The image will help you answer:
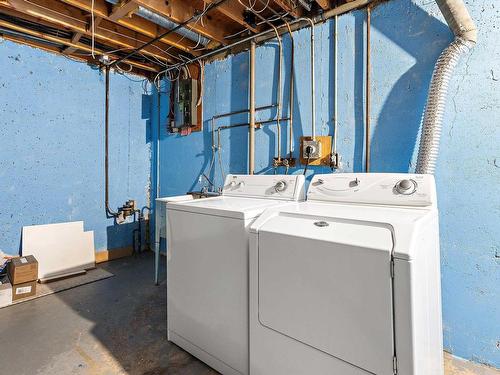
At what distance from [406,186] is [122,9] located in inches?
96.2

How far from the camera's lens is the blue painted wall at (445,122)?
59.2 inches

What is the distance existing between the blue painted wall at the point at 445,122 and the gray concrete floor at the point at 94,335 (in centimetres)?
160

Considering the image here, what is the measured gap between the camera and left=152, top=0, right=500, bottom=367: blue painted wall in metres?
1.50

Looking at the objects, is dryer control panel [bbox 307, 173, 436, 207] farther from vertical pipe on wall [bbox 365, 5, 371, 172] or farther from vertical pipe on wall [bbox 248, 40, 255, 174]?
vertical pipe on wall [bbox 248, 40, 255, 174]

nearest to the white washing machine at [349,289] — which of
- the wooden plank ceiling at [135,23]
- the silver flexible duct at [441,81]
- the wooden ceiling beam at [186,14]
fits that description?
the silver flexible duct at [441,81]

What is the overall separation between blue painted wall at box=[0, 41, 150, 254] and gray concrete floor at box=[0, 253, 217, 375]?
97 cm

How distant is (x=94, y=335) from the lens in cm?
183

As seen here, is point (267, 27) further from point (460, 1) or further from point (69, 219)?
point (69, 219)

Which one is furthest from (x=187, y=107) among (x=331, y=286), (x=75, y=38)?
(x=331, y=286)

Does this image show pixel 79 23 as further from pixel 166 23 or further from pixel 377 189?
pixel 377 189

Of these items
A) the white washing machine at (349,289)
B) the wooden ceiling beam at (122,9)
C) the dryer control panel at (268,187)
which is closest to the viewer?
the white washing machine at (349,289)

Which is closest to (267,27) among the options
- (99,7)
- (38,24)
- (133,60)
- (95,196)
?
(99,7)

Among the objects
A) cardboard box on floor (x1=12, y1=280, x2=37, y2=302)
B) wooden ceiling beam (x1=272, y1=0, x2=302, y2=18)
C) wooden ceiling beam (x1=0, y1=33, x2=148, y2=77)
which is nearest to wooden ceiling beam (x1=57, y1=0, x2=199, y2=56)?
wooden ceiling beam (x1=0, y1=33, x2=148, y2=77)

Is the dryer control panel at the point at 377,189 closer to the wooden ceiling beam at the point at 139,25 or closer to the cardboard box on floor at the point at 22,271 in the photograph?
the wooden ceiling beam at the point at 139,25
